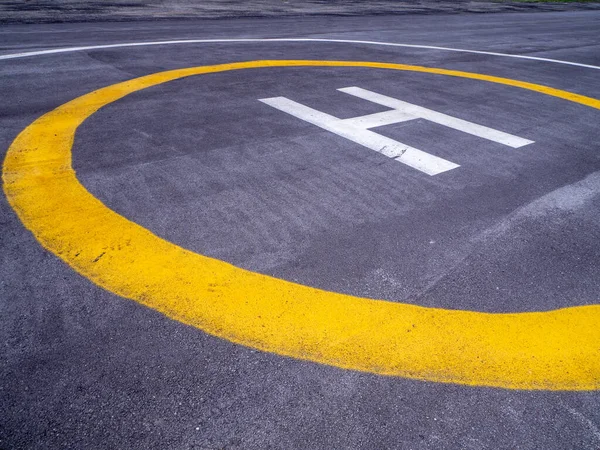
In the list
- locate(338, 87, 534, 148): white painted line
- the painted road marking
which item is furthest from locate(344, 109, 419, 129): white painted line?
locate(338, 87, 534, 148): white painted line

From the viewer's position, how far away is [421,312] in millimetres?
2359

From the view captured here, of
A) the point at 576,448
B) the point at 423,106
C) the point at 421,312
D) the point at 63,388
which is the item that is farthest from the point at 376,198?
the point at 423,106

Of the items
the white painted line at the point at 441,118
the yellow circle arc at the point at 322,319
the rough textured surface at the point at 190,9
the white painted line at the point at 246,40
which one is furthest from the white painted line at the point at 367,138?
the rough textured surface at the point at 190,9

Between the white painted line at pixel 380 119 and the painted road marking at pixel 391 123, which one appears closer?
the painted road marking at pixel 391 123

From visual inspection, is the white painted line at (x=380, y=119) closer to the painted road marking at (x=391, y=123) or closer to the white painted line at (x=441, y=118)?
the painted road marking at (x=391, y=123)

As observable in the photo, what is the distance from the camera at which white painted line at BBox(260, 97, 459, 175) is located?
4086 mm

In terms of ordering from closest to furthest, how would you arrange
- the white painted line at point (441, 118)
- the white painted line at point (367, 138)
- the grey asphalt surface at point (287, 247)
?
the grey asphalt surface at point (287, 247)
the white painted line at point (367, 138)
the white painted line at point (441, 118)

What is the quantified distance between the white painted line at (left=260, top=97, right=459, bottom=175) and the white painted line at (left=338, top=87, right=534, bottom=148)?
897mm

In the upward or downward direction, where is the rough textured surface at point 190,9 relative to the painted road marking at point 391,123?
upward

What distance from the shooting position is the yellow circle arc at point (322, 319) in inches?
80.9

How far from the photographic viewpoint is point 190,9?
14.3 metres

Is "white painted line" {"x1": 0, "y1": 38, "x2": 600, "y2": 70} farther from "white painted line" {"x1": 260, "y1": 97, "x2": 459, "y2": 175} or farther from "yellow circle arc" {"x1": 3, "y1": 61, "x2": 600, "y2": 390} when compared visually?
"yellow circle arc" {"x1": 3, "y1": 61, "x2": 600, "y2": 390}

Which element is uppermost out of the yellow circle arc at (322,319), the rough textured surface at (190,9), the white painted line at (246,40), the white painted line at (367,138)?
the rough textured surface at (190,9)

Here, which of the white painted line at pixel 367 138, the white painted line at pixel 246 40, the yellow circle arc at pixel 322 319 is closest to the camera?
the yellow circle arc at pixel 322 319
